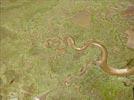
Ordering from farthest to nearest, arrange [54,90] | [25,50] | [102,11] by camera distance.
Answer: [102,11], [25,50], [54,90]

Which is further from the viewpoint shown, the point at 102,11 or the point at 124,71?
the point at 102,11

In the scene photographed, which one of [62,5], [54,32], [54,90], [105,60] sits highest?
[62,5]

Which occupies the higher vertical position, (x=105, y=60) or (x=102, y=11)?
(x=102, y=11)

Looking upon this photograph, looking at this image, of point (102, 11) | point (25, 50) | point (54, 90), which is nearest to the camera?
point (54, 90)

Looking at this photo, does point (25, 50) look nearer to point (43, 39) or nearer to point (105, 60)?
point (43, 39)

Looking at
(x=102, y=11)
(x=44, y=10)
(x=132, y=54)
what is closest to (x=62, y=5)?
(x=44, y=10)

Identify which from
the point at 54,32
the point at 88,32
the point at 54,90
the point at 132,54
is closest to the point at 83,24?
the point at 88,32
